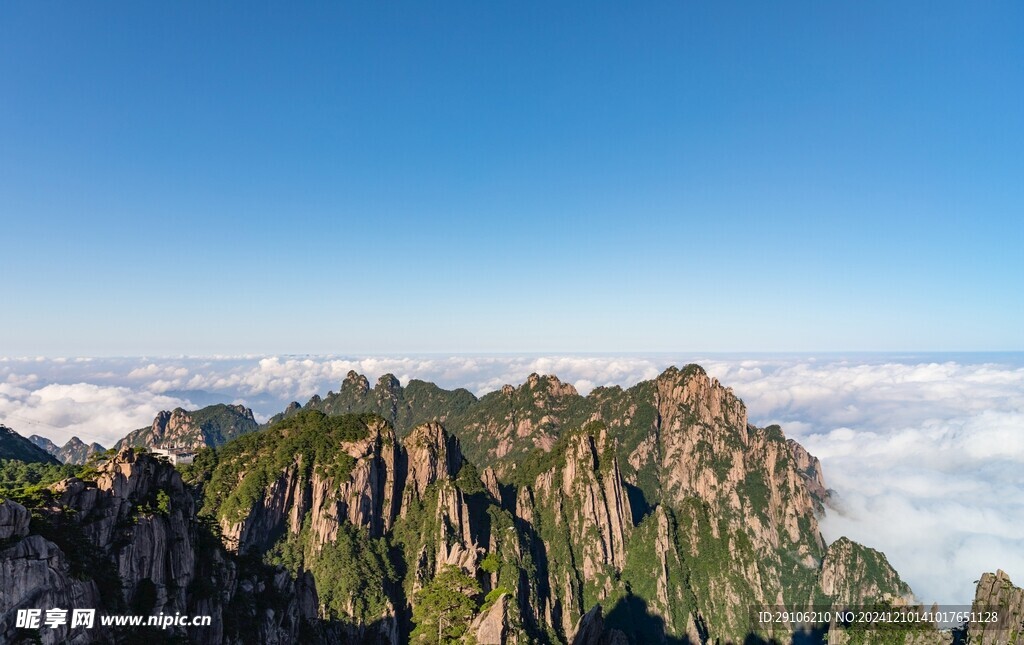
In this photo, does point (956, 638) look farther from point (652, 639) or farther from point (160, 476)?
point (160, 476)

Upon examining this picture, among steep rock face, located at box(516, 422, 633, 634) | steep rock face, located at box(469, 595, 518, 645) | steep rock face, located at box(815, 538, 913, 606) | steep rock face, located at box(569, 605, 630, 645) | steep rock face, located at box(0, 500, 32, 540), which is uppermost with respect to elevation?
steep rock face, located at box(0, 500, 32, 540)

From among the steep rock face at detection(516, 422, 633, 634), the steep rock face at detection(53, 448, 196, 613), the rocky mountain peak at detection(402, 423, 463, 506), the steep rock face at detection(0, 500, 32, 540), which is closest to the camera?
the steep rock face at detection(0, 500, 32, 540)

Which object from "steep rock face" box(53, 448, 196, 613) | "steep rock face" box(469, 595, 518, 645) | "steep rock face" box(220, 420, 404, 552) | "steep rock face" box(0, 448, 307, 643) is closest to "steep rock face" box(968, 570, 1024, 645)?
"steep rock face" box(469, 595, 518, 645)

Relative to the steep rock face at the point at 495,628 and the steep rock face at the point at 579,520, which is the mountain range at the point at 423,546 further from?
the steep rock face at the point at 579,520

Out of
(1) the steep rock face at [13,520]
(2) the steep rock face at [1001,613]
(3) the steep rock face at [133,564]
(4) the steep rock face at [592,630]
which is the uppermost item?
(1) the steep rock face at [13,520]

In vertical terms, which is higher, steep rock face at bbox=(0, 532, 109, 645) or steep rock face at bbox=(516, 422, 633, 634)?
steep rock face at bbox=(0, 532, 109, 645)

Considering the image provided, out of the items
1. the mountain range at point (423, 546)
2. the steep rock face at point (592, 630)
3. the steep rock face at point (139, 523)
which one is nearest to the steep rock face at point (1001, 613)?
the mountain range at point (423, 546)

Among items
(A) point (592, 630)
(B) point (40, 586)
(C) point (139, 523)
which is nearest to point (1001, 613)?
(A) point (592, 630)

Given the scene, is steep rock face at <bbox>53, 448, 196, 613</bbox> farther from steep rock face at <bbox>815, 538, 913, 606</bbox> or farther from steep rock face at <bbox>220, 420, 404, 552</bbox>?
steep rock face at <bbox>815, 538, 913, 606</bbox>
